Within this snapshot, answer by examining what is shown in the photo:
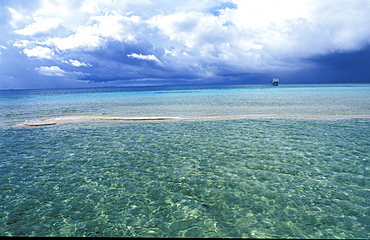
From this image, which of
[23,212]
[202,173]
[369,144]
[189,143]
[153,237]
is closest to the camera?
[153,237]

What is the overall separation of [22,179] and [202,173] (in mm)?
8567

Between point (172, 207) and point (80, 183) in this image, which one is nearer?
point (172, 207)

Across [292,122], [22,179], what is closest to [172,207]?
[22,179]

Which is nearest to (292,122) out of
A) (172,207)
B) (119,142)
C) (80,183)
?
(119,142)

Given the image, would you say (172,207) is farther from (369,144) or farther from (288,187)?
(369,144)

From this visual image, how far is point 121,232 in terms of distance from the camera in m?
6.67

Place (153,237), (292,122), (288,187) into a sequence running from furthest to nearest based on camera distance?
1. (292,122)
2. (288,187)
3. (153,237)

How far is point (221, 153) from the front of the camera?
13.5 meters

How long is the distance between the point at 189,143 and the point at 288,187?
7889 mm

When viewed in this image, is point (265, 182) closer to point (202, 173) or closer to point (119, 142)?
point (202, 173)

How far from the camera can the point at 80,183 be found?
9922 mm

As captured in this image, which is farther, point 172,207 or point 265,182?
point 265,182

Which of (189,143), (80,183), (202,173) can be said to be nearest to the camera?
(80,183)

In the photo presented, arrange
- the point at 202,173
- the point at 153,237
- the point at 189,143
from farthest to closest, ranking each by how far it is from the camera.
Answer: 1. the point at 189,143
2. the point at 202,173
3. the point at 153,237
